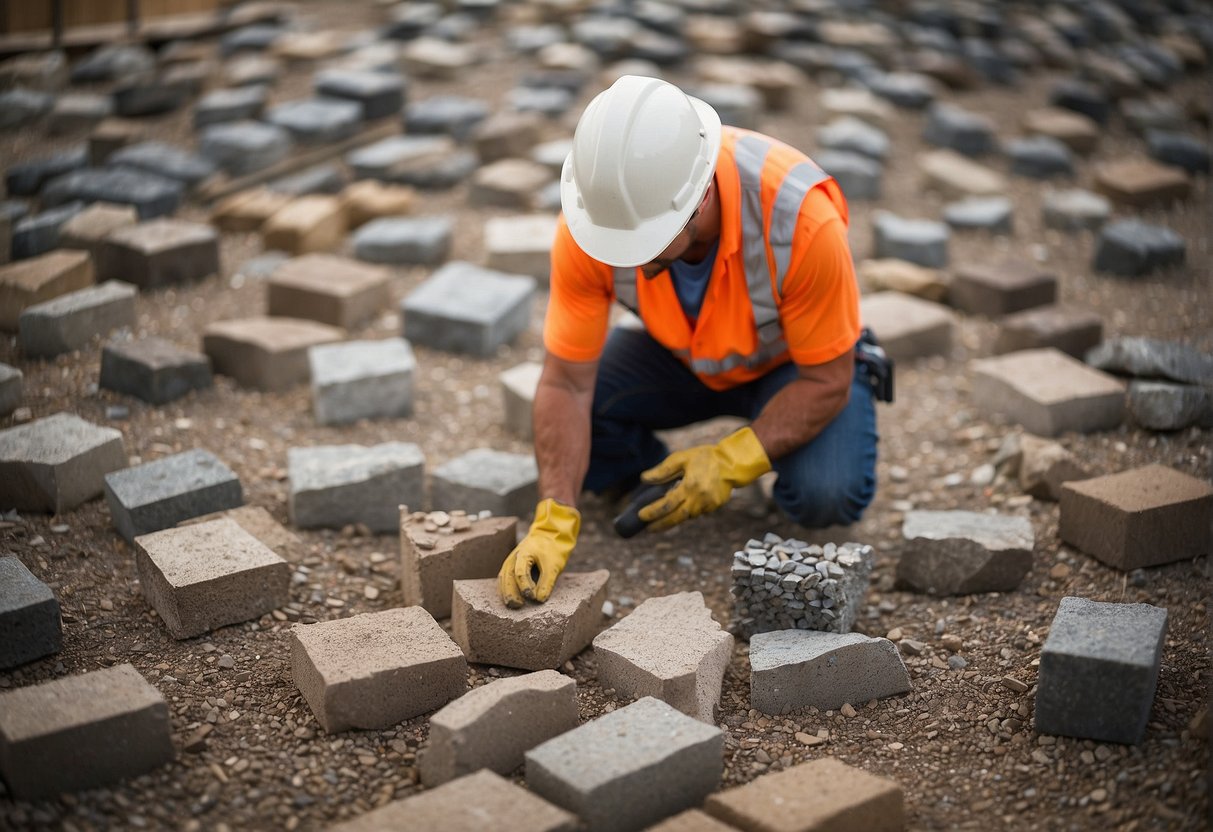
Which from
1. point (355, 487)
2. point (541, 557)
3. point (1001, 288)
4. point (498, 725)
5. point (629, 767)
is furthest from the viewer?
point (1001, 288)

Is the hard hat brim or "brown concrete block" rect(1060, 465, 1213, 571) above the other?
the hard hat brim

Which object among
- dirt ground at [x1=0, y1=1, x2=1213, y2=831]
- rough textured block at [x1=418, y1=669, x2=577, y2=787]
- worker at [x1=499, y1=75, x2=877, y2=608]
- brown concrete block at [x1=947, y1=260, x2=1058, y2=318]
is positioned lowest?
dirt ground at [x1=0, y1=1, x2=1213, y2=831]

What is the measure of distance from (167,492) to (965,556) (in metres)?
2.59

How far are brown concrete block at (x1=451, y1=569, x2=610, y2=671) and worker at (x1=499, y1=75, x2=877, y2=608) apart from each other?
58mm

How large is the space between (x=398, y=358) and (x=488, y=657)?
5.96 feet

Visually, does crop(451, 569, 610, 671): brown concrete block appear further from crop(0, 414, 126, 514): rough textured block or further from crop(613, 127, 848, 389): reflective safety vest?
crop(0, 414, 126, 514): rough textured block

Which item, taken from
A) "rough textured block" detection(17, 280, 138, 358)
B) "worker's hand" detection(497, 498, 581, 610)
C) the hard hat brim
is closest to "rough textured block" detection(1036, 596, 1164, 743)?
"worker's hand" detection(497, 498, 581, 610)

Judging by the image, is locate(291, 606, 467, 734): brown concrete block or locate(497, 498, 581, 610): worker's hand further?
locate(497, 498, 581, 610): worker's hand

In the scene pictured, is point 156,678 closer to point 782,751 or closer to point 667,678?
point 667,678

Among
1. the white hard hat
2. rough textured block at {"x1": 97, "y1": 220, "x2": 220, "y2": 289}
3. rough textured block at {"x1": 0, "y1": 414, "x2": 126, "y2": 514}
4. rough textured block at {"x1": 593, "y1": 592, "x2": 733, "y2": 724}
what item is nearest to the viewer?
rough textured block at {"x1": 593, "y1": 592, "x2": 733, "y2": 724}

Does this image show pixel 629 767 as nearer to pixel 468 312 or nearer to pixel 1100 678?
pixel 1100 678

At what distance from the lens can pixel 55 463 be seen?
3.88 metres

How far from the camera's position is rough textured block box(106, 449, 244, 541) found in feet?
12.3

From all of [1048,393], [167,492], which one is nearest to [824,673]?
[1048,393]
